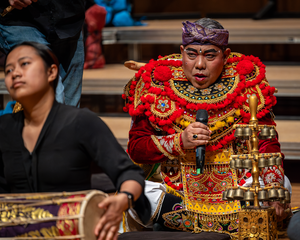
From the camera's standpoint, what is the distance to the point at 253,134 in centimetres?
190

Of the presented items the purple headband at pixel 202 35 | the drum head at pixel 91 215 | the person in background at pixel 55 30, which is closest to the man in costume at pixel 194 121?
the purple headband at pixel 202 35

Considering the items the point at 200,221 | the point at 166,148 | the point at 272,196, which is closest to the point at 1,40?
the point at 166,148

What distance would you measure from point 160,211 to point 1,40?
1.14 metres

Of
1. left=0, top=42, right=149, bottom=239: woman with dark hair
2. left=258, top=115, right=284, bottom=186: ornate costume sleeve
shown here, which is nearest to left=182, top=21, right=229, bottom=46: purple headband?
left=258, top=115, right=284, bottom=186: ornate costume sleeve

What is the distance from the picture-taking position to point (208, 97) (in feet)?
7.79

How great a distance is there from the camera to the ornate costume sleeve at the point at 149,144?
2307 mm

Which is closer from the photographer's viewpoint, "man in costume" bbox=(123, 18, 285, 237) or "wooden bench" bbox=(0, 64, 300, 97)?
"man in costume" bbox=(123, 18, 285, 237)

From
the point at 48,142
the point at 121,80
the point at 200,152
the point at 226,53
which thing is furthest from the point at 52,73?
the point at 121,80

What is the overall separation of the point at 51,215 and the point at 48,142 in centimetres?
26

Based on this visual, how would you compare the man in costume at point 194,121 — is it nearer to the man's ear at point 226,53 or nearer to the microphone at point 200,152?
the man's ear at point 226,53

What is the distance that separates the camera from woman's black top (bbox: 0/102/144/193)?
5.42 feet

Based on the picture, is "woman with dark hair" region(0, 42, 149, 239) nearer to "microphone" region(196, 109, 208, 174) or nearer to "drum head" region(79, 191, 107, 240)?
"drum head" region(79, 191, 107, 240)

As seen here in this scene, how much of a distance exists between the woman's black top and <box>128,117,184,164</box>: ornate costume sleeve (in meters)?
0.65

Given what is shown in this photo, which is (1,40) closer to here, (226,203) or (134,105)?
(134,105)
